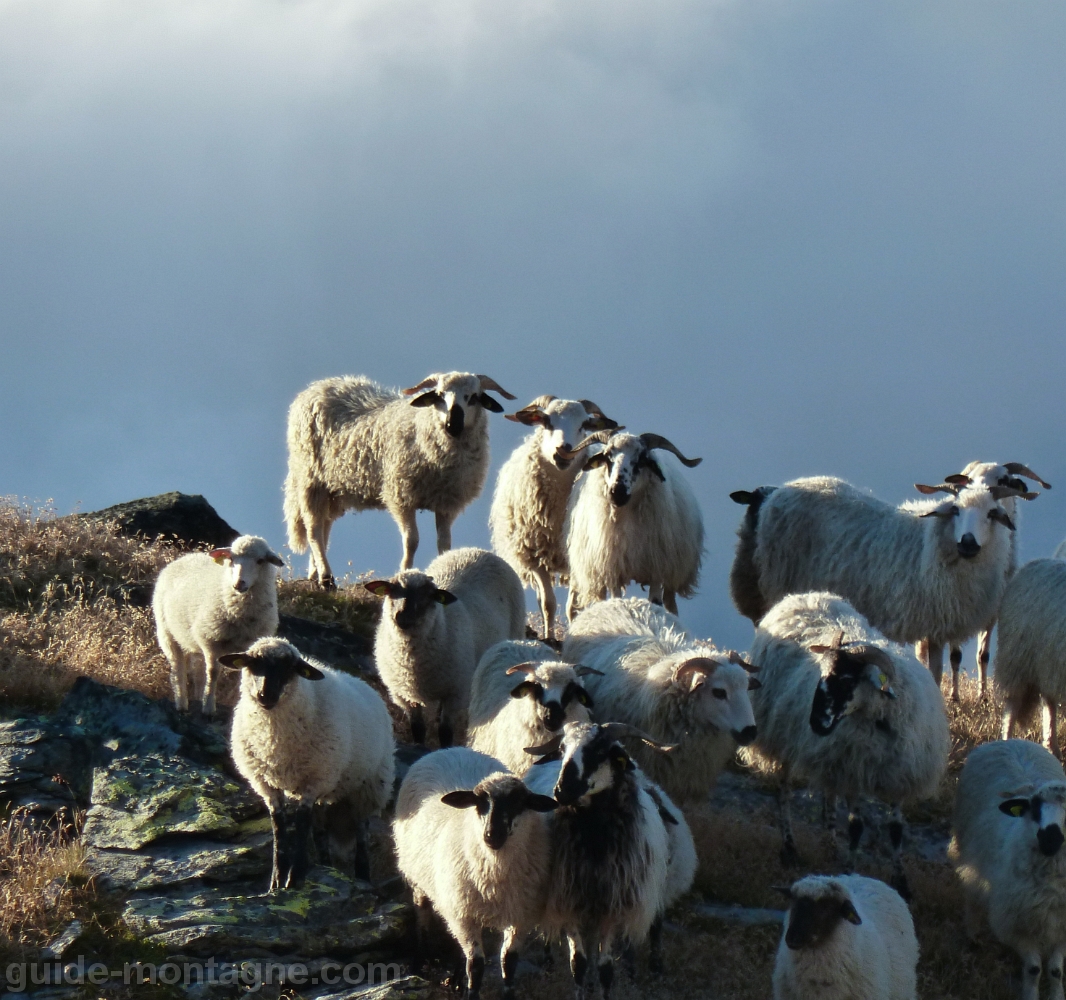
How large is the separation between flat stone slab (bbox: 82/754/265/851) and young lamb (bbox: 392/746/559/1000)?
1.59 metres

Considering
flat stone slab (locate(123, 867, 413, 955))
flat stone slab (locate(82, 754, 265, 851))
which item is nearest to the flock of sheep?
flat stone slab (locate(123, 867, 413, 955))

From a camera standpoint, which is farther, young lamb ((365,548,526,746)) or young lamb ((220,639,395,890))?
young lamb ((365,548,526,746))

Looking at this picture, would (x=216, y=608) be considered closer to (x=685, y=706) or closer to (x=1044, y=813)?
(x=685, y=706)

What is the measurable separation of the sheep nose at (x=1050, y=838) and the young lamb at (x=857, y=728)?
1.24 m

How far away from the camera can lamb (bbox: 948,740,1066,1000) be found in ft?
28.1

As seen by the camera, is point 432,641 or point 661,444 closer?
point 432,641

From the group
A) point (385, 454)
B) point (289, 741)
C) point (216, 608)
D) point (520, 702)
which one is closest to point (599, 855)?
point (520, 702)

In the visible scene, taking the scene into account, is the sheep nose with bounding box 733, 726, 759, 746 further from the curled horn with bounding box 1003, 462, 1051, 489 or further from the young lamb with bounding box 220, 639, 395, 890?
the curled horn with bounding box 1003, 462, 1051, 489

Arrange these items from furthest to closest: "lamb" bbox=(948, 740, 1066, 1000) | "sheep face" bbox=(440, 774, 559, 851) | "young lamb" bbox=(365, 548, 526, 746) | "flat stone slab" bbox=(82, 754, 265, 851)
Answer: "young lamb" bbox=(365, 548, 526, 746)
"lamb" bbox=(948, 740, 1066, 1000)
"flat stone slab" bbox=(82, 754, 265, 851)
"sheep face" bbox=(440, 774, 559, 851)

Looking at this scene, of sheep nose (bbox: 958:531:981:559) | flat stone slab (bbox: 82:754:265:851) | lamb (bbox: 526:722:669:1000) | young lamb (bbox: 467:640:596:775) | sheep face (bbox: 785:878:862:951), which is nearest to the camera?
lamb (bbox: 526:722:669:1000)

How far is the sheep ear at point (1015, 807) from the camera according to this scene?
8.71 metres

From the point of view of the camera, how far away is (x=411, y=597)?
34.2 ft

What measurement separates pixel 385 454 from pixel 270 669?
7129mm

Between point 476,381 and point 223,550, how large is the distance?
4895 millimetres
